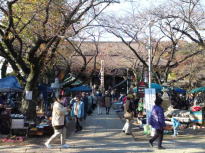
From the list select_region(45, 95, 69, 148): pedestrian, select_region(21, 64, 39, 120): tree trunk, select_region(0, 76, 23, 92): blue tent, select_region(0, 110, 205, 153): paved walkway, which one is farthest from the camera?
select_region(0, 76, 23, 92): blue tent

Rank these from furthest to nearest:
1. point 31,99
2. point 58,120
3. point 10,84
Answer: point 10,84
point 31,99
point 58,120

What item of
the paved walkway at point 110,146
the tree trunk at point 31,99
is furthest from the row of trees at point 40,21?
the paved walkway at point 110,146

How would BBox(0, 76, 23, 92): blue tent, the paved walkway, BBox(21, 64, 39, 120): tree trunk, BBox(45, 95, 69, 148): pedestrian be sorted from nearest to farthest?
the paved walkway < BBox(45, 95, 69, 148): pedestrian < BBox(21, 64, 39, 120): tree trunk < BBox(0, 76, 23, 92): blue tent

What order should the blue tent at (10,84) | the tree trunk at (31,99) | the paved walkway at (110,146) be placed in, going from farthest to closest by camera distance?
the blue tent at (10,84), the tree trunk at (31,99), the paved walkway at (110,146)

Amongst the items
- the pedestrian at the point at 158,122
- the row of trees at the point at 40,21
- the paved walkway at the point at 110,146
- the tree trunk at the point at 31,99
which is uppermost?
the row of trees at the point at 40,21

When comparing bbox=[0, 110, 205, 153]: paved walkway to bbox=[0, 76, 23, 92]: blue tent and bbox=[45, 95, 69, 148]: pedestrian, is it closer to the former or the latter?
bbox=[45, 95, 69, 148]: pedestrian

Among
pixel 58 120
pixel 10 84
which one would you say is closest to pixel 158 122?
pixel 58 120

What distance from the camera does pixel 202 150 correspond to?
923 centimetres

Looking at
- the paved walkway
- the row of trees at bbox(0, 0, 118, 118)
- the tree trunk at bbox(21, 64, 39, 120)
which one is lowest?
the paved walkway

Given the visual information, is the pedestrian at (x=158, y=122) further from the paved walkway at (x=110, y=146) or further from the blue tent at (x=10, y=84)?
the blue tent at (x=10, y=84)

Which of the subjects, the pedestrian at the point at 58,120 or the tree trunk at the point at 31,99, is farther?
the tree trunk at the point at 31,99

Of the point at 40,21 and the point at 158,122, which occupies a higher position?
the point at 40,21

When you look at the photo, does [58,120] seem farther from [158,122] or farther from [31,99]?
[31,99]

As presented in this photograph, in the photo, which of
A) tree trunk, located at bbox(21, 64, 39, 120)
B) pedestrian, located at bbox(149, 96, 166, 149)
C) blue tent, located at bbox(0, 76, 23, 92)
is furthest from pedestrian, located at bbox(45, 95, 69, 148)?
blue tent, located at bbox(0, 76, 23, 92)
